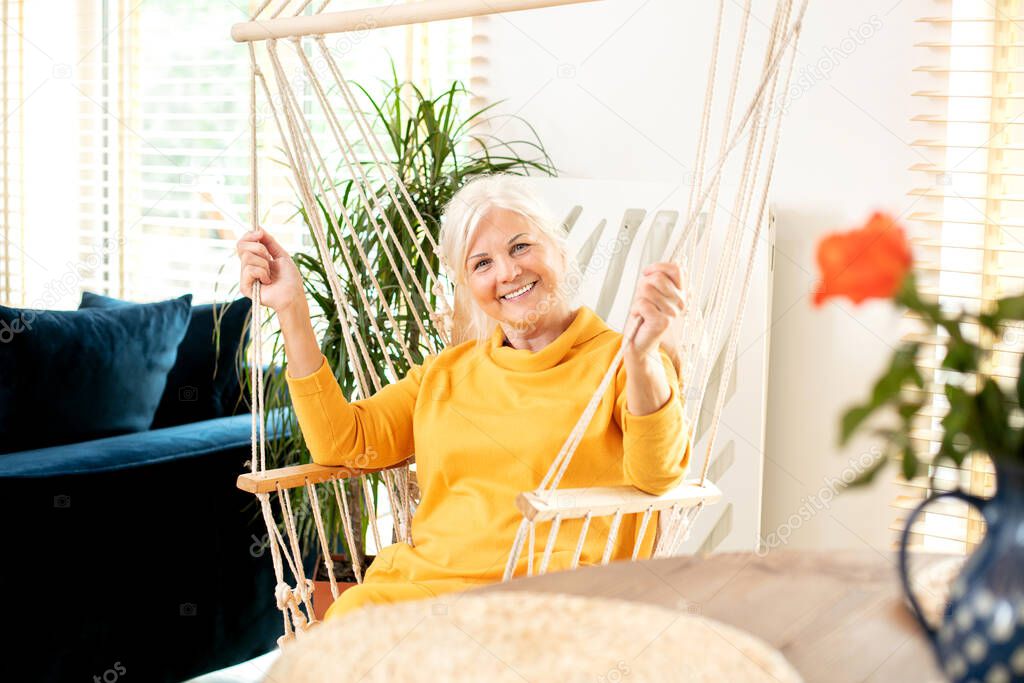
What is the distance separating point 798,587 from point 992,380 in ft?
1.43

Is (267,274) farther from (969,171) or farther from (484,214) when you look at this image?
(969,171)

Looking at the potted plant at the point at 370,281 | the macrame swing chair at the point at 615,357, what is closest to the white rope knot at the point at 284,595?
the macrame swing chair at the point at 615,357

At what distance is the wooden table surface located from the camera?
888 millimetres

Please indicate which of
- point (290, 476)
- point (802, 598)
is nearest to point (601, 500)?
point (802, 598)

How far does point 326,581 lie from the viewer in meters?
2.60

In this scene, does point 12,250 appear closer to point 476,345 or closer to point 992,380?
point 476,345

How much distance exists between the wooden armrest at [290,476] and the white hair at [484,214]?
1.08 ft

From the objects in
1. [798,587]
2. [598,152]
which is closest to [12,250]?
[598,152]

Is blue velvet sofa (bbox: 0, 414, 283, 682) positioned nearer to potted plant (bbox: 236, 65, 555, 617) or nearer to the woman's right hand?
potted plant (bbox: 236, 65, 555, 617)

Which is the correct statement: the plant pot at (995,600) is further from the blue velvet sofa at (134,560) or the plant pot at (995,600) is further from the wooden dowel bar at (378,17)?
the blue velvet sofa at (134,560)

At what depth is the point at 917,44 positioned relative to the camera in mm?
2275

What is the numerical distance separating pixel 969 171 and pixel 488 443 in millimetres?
1287

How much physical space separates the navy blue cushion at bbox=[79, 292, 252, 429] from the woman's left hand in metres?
1.78

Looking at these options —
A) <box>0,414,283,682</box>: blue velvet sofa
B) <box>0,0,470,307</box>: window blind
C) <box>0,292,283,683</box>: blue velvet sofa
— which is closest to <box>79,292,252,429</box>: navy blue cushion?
<box>0,292,283,683</box>: blue velvet sofa
